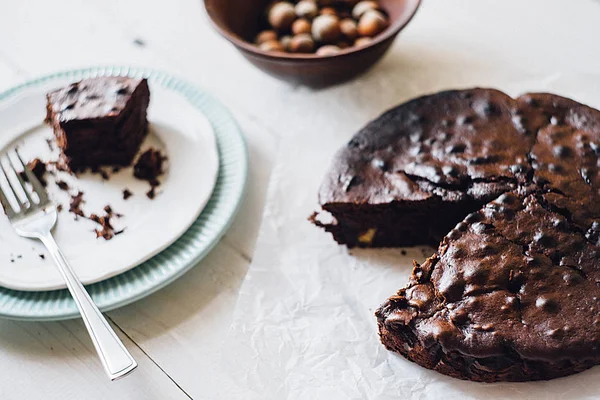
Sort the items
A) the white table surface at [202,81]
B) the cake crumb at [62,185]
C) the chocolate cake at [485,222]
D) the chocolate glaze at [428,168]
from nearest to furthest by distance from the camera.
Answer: the chocolate cake at [485,222] < the white table surface at [202,81] < the chocolate glaze at [428,168] < the cake crumb at [62,185]

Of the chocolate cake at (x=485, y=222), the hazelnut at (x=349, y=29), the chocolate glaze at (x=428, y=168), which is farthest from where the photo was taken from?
the hazelnut at (x=349, y=29)

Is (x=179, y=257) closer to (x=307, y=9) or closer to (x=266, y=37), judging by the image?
(x=266, y=37)

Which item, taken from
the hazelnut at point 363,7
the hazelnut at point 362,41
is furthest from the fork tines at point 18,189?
the hazelnut at point 363,7

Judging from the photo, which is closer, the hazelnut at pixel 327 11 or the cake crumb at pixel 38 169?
the cake crumb at pixel 38 169

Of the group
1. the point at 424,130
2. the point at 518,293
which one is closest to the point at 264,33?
the point at 424,130

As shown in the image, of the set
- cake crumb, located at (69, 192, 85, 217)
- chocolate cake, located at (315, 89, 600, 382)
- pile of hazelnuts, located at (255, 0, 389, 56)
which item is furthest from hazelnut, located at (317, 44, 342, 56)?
cake crumb, located at (69, 192, 85, 217)

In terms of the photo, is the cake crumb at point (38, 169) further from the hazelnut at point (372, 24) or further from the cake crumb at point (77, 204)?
the hazelnut at point (372, 24)

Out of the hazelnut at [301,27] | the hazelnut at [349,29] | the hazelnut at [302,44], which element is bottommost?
the hazelnut at [302,44]

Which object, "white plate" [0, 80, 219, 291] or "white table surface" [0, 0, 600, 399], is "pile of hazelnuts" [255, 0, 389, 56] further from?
"white plate" [0, 80, 219, 291]
